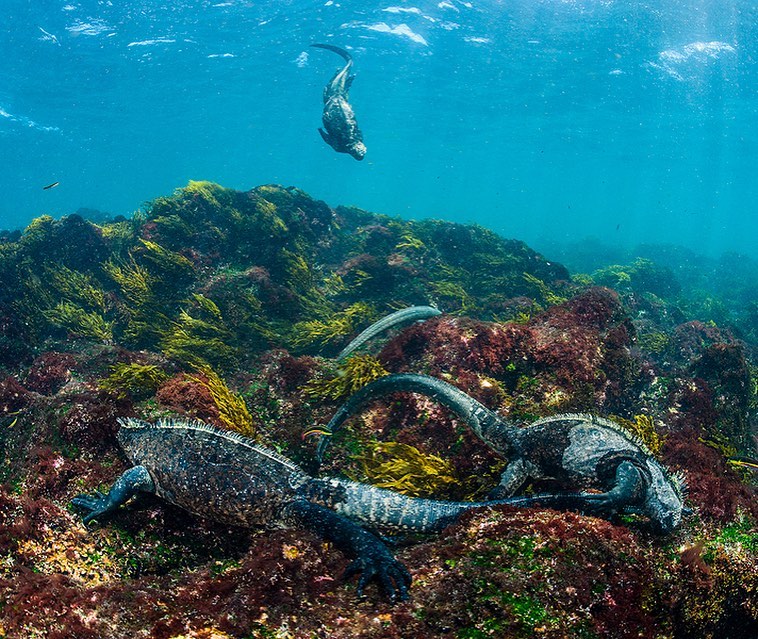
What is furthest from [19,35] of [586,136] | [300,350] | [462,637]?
[586,136]

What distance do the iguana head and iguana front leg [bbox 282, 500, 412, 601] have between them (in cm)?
225

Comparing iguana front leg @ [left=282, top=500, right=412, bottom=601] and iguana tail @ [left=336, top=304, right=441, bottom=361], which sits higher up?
iguana front leg @ [left=282, top=500, right=412, bottom=601]

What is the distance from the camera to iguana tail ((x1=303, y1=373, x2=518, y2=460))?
475 centimetres

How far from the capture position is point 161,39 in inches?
1245

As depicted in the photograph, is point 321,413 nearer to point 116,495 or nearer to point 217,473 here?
point 217,473

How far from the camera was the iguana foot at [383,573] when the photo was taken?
2.60 meters

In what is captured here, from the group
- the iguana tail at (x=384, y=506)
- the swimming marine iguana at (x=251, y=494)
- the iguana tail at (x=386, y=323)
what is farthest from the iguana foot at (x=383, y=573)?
the iguana tail at (x=386, y=323)

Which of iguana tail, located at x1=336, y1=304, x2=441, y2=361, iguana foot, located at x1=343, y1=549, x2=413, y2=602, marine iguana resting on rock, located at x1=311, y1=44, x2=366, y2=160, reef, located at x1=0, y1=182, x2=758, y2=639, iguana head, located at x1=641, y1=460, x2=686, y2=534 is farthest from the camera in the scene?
marine iguana resting on rock, located at x1=311, y1=44, x2=366, y2=160

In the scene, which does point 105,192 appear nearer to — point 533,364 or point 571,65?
point 571,65

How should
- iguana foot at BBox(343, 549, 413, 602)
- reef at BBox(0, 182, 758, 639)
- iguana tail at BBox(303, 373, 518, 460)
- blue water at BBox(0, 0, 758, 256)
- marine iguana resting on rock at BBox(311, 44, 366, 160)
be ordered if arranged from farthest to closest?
blue water at BBox(0, 0, 758, 256)
marine iguana resting on rock at BBox(311, 44, 366, 160)
iguana tail at BBox(303, 373, 518, 460)
iguana foot at BBox(343, 549, 413, 602)
reef at BBox(0, 182, 758, 639)

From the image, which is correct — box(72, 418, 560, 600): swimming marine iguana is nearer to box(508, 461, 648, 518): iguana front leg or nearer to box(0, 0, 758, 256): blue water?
box(508, 461, 648, 518): iguana front leg

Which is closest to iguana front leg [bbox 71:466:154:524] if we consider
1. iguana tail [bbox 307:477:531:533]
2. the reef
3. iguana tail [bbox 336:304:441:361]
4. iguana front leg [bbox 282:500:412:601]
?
the reef

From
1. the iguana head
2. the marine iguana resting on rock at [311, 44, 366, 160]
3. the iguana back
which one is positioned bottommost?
the iguana back

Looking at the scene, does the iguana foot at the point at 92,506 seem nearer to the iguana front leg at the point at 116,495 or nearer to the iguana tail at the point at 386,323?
the iguana front leg at the point at 116,495
